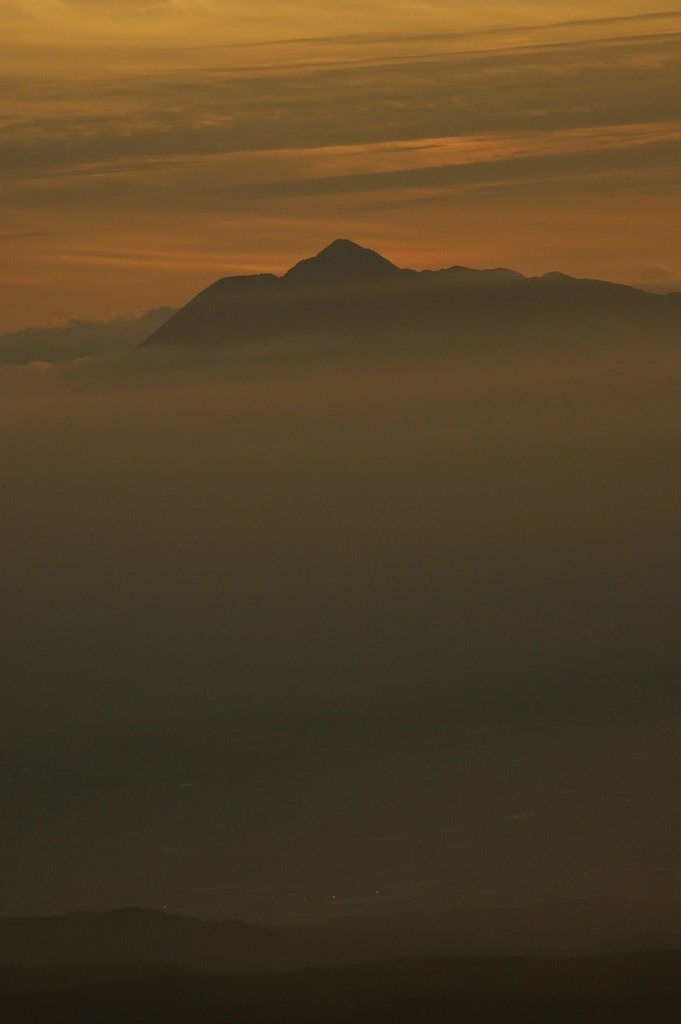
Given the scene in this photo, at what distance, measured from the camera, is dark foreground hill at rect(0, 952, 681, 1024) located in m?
150

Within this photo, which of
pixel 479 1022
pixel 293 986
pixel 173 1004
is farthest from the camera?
pixel 293 986

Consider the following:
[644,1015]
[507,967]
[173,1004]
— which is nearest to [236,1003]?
[173,1004]

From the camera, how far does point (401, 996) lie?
6442 inches

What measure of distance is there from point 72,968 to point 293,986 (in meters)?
30.2

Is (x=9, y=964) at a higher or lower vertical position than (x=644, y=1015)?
higher

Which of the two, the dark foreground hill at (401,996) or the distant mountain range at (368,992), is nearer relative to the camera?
the dark foreground hill at (401,996)

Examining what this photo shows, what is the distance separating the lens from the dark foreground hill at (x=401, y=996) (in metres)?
150

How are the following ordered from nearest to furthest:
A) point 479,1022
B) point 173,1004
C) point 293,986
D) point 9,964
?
point 479,1022
point 173,1004
point 293,986
point 9,964

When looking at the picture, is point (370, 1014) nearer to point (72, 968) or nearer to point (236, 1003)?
point (236, 1003)

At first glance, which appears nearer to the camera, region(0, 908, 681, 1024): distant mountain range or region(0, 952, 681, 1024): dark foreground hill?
region(0, 952, 681, 1024): dark foreground hill

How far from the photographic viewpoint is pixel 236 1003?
554 ft

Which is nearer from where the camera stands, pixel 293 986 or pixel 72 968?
pixel 293 986

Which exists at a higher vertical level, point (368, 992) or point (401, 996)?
point (368, 992)

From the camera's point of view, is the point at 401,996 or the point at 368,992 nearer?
the point at 401,996
